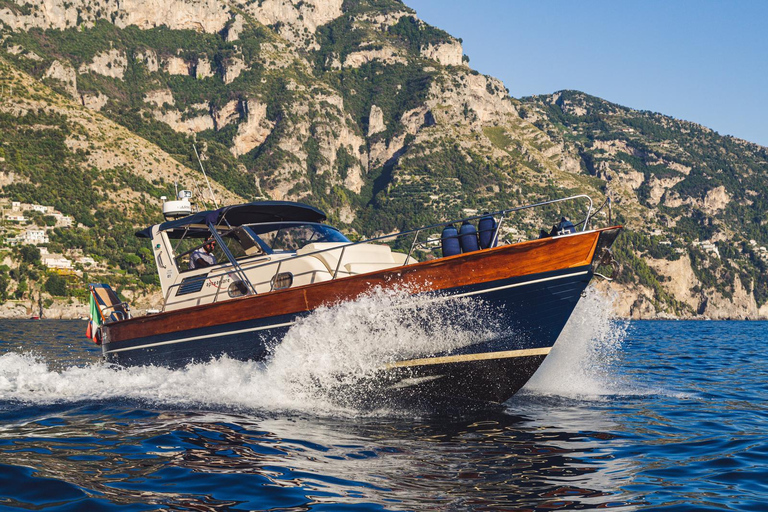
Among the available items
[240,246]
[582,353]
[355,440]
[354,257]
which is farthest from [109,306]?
[582,353]

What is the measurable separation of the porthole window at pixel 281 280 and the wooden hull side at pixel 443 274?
47cm

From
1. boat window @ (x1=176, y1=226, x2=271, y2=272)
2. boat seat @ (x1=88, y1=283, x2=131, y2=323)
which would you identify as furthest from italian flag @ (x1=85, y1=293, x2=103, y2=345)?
boat window @ (x1=176, y1=226, x2=271, y2=272)

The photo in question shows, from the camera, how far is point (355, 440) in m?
6.48

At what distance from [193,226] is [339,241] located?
2.92 meters

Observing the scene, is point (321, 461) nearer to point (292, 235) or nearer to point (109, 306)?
point (292, 235)

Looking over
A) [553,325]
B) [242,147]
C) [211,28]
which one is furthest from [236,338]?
[211,28]

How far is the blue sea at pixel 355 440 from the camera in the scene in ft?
15.6

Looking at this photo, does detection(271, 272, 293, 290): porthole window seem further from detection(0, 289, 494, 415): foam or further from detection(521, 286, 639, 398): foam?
detection(521, 286, 639, 398): foam

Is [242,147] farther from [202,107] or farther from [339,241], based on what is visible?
[339,241]

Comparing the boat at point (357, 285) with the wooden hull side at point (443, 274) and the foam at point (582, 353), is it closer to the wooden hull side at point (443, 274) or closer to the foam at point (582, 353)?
the wooden hull side at point (443, 274)

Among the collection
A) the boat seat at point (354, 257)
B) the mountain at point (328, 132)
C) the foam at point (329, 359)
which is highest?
the mountain at point (328, 132)

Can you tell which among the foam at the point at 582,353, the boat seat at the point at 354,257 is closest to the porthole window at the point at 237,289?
the boat seat at the point at 354,257

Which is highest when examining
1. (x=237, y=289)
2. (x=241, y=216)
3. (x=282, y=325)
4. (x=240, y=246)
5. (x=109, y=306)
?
(x=241, y=216)

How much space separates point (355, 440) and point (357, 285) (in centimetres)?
236
